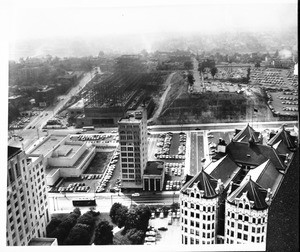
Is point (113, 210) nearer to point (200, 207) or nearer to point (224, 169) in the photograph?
point (200, 207)

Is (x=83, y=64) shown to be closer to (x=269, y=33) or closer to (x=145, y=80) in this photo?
(x=145, y=80)

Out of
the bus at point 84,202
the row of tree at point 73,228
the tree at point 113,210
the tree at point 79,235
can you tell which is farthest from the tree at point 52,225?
the tree at point 113,210

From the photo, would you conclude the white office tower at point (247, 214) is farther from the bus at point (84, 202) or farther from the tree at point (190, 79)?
the bus at point (84, 202)

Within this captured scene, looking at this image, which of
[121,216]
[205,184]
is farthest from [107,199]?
[205,184]

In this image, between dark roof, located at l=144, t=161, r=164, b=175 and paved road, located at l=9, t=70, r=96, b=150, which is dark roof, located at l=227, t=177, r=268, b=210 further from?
paved road, located at l=9, t=70, r=96, b=150

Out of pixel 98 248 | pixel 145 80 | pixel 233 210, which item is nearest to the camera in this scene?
pixel 98 248

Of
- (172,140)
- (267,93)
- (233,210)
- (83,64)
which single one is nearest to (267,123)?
(267,93)
